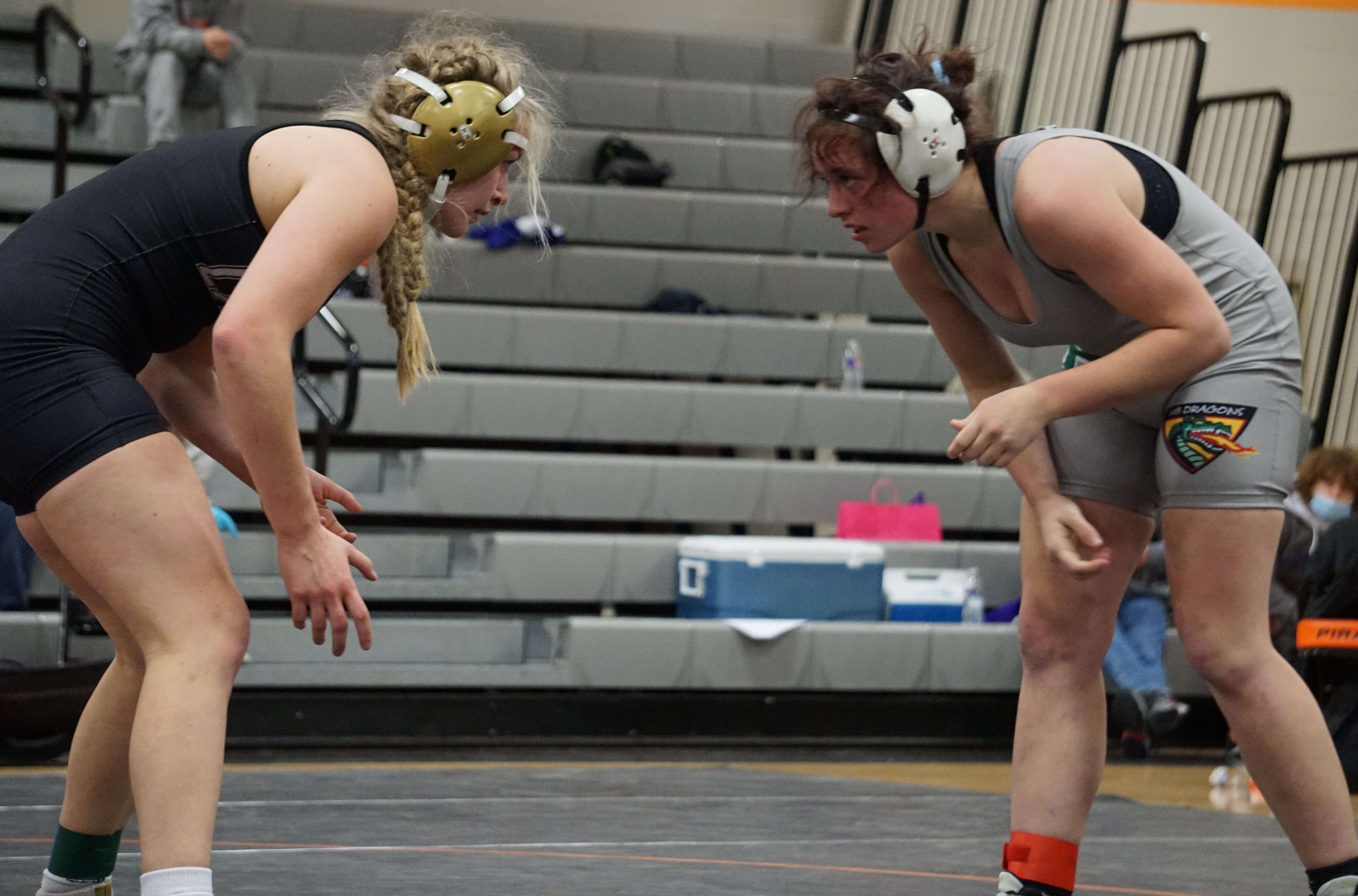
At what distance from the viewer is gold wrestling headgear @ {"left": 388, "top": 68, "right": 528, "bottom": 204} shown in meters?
1.85

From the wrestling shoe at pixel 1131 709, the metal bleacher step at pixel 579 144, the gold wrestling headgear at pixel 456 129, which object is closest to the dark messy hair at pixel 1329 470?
the wrestling shoe at pixel 1131 709

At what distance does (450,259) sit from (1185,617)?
4.07m

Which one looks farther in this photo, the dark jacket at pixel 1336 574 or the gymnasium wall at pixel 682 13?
the gymnasium wall at pixel 682 13

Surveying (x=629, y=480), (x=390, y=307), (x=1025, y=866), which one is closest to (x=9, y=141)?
(x=629, y=480)

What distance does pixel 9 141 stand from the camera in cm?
653

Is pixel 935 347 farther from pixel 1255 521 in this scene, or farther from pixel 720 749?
pixel 1255 521

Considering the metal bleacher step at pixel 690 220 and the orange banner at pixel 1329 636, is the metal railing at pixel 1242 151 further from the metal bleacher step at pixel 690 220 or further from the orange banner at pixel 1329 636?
the orange banner at pixel 1329 636

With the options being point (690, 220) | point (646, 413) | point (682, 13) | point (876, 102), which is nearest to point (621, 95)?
point (690, 220)

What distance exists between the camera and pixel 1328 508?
17.1ft

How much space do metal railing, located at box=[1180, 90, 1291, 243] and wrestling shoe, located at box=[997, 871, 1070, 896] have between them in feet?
15.2

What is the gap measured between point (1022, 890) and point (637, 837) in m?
1.10

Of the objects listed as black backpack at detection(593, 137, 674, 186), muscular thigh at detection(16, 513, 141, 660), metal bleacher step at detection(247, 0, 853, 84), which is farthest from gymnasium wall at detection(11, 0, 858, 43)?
muscular thigh at detection(16, 513, 141, 660)

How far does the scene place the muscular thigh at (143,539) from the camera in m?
1.68

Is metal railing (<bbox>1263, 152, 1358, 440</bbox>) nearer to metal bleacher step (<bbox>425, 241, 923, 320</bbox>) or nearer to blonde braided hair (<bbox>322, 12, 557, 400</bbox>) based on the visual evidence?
metal bleacher step (<bbox>425, 241, 923, 320</bbox>)
